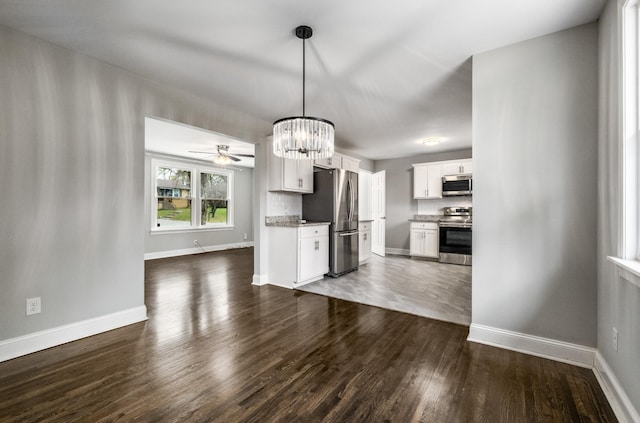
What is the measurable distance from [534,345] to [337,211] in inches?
120

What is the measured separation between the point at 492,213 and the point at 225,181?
724 centimetres

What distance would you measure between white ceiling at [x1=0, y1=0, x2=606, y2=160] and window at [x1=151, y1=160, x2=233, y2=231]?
4.31 meters

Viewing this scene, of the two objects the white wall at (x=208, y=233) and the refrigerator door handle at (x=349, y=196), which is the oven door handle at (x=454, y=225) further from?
the white wall at (x=208, y=233)

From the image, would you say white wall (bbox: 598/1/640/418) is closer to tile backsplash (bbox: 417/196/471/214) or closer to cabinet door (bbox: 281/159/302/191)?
cabinet door (bbox: 281/159/302/191)

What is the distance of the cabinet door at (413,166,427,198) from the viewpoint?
658cm

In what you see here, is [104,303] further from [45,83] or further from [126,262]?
[45,83]

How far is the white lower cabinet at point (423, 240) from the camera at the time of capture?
20.6ft

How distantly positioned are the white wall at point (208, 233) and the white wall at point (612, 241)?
7.35 metres

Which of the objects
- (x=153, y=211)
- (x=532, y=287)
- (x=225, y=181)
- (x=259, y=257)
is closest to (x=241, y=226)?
(x=225, y=181)

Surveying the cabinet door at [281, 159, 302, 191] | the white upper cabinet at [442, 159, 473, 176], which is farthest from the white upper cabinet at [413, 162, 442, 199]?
the cabinet door at [281, 159, 302, 191]

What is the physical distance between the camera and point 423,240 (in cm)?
643

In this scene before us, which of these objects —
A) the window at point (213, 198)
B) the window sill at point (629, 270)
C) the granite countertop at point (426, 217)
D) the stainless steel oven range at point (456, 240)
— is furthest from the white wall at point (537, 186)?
the window at point (213, 198)

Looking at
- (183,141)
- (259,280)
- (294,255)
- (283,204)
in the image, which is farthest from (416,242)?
(183,141)

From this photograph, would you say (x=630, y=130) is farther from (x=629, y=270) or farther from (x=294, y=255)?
(x=294, y=255)
